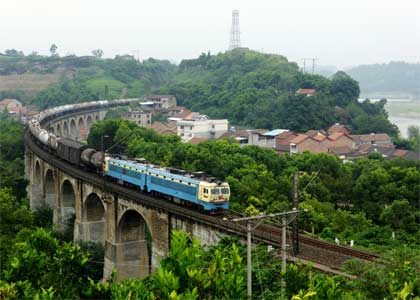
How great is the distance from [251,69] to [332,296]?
117 m

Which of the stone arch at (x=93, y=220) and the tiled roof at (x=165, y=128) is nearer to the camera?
the stone arch at (x=93, y=220)

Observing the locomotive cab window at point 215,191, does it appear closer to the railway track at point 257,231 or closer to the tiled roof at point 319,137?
the railway track at point 257,231

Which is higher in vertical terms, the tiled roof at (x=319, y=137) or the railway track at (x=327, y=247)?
the railway track at (x=327, y=247)

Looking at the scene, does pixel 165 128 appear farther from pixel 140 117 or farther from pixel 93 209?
pixel 93 209

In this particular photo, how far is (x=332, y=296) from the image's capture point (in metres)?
13.0

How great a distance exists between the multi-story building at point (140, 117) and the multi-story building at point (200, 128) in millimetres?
16768

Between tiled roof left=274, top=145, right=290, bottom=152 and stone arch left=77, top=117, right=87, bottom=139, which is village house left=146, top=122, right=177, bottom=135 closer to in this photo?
tiled roof left=274, top=145, right=290, bottom=152

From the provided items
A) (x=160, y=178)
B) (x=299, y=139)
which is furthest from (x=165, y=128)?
(x=160, y=178)

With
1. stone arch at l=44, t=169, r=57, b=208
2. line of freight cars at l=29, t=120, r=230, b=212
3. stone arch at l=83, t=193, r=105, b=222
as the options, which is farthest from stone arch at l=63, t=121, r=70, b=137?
stone arch at l=83, t=193, r=105, b=222

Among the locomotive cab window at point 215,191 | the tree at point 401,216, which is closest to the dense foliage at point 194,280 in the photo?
the locomotive cab window at point 215,191

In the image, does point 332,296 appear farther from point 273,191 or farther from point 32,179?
point 32,179

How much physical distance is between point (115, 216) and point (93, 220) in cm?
634

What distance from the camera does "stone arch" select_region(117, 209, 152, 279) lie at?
32438 millimetres

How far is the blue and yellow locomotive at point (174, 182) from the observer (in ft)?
86.2
